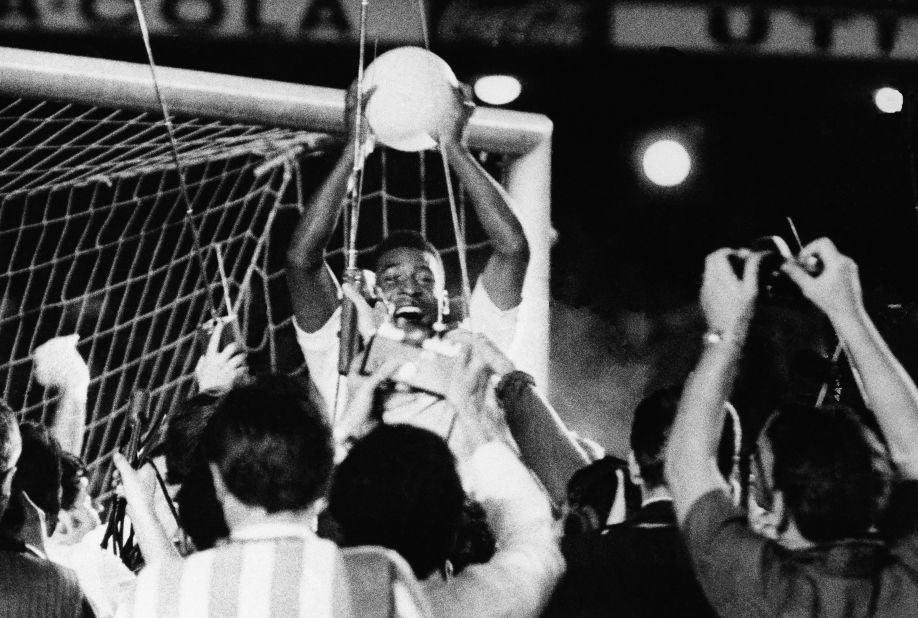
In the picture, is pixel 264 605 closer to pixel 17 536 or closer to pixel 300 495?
pixel 300 495

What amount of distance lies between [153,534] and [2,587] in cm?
27

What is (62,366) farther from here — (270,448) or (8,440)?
(270,448)

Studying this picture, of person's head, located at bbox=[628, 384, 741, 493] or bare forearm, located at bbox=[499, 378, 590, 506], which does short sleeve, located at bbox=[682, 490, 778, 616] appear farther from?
bare forearm, located at bbox=[499, 378, 590, 506]

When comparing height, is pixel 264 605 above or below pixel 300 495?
below

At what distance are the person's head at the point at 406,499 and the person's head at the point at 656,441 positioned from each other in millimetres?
562

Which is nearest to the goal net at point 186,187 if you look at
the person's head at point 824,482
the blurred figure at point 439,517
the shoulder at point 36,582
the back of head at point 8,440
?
the back of head at point 8,440

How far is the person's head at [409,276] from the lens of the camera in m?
3.37

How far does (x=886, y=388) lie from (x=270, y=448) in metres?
1.00

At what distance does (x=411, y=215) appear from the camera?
23.9ft

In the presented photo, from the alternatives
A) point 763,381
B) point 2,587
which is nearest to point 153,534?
point 2,587

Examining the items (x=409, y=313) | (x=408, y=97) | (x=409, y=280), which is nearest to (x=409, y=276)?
(x=409, y=280)

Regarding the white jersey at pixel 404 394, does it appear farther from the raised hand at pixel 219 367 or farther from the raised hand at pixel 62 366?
the raised hand at pixel 62 366

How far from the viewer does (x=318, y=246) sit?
3271 mm

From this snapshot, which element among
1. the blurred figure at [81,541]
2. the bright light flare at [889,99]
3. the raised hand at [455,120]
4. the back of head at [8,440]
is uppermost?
the bright light flare at [889,99]
